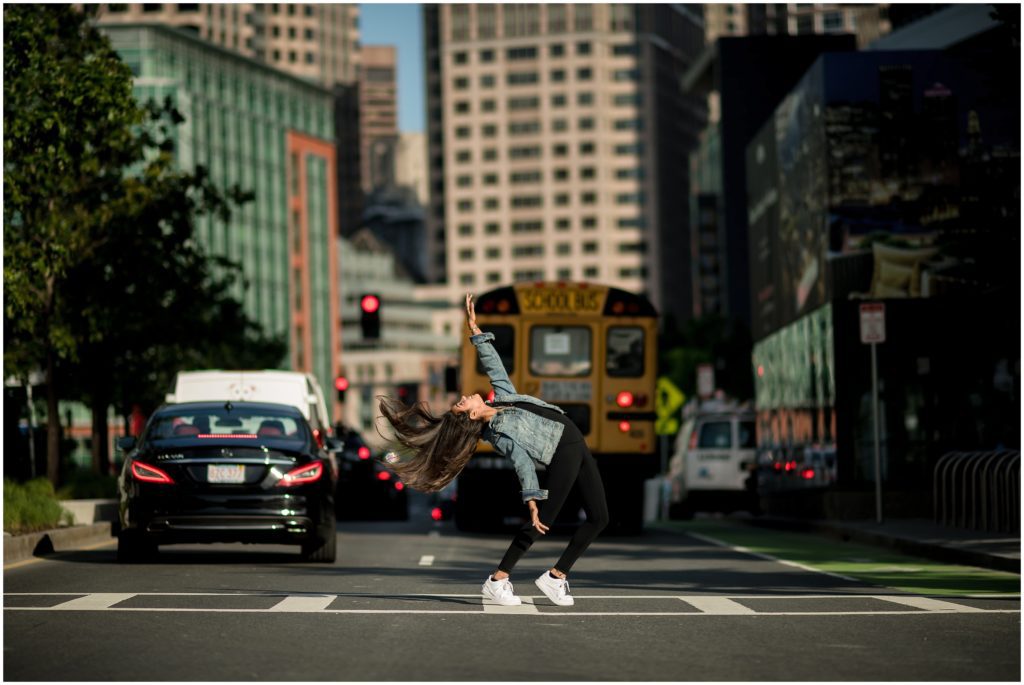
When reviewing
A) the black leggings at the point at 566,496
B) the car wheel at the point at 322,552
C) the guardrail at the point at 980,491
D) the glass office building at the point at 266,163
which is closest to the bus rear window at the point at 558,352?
the guardrail at the point at 980,491

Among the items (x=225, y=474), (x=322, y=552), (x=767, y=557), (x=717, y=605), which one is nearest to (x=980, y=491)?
(x=767, y=557)

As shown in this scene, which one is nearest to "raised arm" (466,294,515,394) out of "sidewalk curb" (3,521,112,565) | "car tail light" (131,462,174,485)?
"car tail light" (131,462,174,485)

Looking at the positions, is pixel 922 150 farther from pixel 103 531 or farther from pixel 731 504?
pixel 103 531

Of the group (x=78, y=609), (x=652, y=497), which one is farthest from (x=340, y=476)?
(x=78, y=609)

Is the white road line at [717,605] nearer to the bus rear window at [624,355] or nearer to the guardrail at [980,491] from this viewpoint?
the guardrail at [980,491]

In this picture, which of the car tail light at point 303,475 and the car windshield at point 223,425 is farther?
the car windshield at point 223,425

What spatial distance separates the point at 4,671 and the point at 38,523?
12921mm

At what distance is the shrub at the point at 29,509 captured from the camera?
21469 mm

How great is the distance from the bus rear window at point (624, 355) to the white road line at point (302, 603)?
12.1m

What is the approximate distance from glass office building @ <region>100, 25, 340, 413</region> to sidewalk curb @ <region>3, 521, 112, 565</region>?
91095mm

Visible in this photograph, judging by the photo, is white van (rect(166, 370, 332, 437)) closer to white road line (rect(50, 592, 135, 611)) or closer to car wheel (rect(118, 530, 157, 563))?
car wheel (rect(118, 530, 157, 563))

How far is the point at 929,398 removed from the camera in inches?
1227

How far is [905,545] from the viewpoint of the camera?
2161 centimetres

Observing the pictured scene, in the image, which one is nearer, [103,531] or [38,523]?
[38,523]
